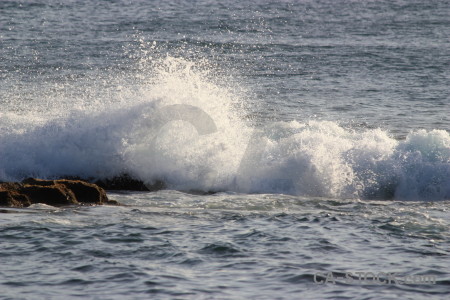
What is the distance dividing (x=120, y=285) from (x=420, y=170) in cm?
833

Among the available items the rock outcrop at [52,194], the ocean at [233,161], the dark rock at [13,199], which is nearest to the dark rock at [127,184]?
the ocean at [233,161]

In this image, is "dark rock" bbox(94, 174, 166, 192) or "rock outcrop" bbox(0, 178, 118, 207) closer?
"rock outcrop" bbox(0, 178, 118, 207)

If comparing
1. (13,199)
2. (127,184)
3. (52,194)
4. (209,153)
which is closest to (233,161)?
(209,153)

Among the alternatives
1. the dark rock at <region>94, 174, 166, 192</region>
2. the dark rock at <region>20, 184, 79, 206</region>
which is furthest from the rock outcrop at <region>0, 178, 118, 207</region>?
the dark rock at <region>94, 174, 166, 192</region>

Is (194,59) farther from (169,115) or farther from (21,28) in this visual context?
(169,115)

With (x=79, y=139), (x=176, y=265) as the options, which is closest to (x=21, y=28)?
(x=79, y=139)

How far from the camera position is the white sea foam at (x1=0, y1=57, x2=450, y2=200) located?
14.5 metres

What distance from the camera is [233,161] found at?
15430 mm

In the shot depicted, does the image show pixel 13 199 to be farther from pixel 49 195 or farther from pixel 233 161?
pixel 233 161

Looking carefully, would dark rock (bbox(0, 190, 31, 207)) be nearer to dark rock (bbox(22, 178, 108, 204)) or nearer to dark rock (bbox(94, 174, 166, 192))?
dark rock (bbox(22, 178, 108, 204))

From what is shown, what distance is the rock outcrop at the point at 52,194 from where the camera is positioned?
12023mm

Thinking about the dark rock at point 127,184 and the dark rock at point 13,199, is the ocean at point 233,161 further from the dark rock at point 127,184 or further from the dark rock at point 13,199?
the dark rock at point 13,199

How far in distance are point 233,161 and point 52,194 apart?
15.0 ft

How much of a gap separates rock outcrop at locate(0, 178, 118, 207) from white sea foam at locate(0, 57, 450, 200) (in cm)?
253
